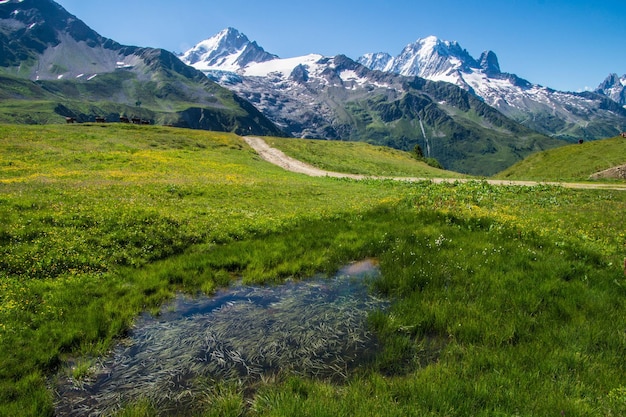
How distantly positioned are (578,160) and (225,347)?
96447mm

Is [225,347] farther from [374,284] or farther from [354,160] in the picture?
[354,160]

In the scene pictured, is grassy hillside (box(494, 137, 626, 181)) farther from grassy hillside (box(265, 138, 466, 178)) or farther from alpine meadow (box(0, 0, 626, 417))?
alpine meadow (box(0, 0, 626, 417))

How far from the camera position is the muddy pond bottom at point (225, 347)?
23.6 feet

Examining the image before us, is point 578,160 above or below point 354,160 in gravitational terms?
above

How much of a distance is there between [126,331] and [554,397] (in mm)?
10554

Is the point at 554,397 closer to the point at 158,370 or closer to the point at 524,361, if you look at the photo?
the point at 524,361

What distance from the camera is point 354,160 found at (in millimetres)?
70500

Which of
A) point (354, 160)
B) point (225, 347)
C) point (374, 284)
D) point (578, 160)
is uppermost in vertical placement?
point (578, 160)

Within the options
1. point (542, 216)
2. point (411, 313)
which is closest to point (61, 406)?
point (411, 313)

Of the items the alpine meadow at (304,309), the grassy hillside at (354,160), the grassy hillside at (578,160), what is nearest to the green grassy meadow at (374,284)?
the alpine meadow at (304,309)

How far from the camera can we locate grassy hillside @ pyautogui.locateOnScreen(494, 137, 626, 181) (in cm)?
6925

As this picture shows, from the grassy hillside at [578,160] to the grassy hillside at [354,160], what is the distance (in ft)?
63.8

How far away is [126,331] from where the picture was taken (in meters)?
9.50

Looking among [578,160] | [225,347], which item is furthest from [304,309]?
[578,160]
